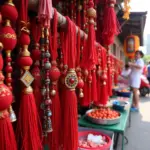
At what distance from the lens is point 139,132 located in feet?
9.46

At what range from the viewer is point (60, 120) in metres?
0.66

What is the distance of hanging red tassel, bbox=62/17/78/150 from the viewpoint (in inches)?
25.0

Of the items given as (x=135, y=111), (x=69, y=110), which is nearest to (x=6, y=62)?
(x=69, y=110)

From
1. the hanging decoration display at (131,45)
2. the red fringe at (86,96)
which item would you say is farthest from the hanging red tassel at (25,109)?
the hanging decoration display at (131,45)

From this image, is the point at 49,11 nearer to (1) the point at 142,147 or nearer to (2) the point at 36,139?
(2) the point at 36,139

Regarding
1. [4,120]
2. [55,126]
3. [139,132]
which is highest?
[4,120]

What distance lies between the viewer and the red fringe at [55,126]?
63 centimetres

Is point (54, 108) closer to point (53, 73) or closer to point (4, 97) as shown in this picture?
point (53, 73)

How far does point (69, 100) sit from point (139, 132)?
2.65m

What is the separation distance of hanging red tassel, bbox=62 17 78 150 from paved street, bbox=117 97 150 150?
1.98m

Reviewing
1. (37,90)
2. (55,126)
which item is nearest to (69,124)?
(55,126)

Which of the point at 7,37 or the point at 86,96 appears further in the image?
the point at 86,96

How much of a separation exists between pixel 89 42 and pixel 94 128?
3.58ft

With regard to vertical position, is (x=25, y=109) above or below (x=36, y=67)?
below
